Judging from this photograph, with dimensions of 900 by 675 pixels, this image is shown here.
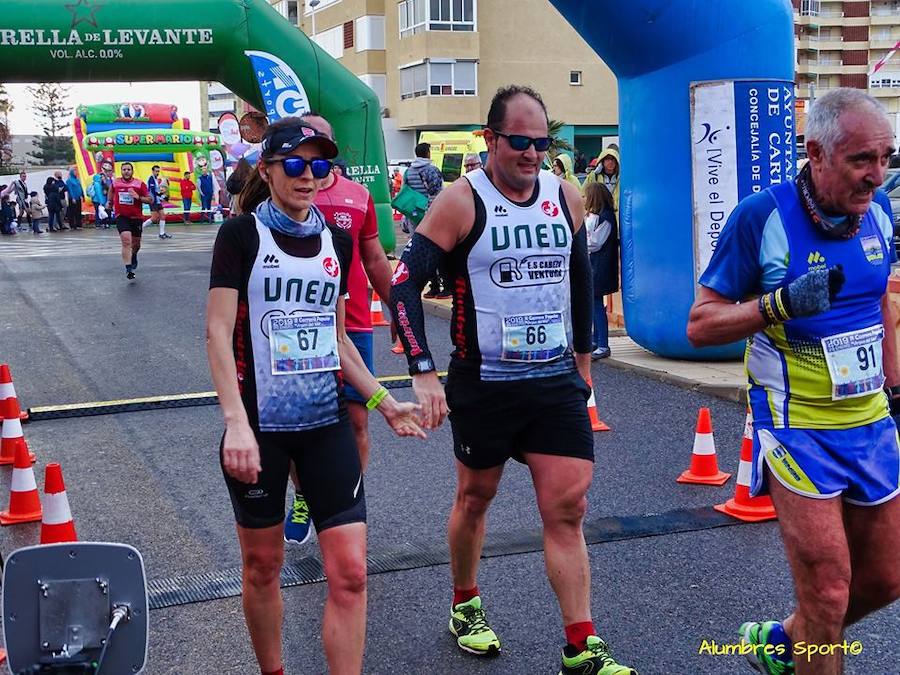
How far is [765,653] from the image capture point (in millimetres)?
3459

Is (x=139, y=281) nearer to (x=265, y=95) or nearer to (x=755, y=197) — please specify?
(x=265, y=95)

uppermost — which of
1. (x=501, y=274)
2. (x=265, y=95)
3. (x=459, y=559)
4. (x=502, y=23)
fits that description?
(x=502, y=23)

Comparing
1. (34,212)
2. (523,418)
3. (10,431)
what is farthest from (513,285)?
(34,212)

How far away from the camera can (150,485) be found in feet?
21.1

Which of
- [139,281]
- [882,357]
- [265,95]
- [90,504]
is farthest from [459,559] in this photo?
[139,281]

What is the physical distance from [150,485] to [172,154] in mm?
31643

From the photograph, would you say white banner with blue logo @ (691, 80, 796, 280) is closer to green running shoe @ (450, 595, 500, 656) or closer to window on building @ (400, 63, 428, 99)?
green running shoe @ (450, 595, 500, 656)

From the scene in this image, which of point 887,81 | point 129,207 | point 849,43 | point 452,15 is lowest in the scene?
point 129,207

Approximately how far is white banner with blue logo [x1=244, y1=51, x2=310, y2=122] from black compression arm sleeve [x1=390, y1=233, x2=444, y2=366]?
31.7ft

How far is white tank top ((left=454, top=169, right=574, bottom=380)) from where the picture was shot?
3789 millimetres

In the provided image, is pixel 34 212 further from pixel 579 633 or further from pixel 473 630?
pixel 579 633

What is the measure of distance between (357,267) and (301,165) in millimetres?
1776

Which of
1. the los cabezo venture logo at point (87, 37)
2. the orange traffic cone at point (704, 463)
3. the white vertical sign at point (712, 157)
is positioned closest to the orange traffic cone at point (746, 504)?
the orange traffic cone at point (704, 463)

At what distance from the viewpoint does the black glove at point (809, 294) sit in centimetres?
288
